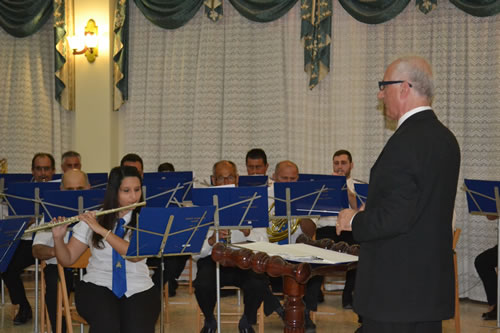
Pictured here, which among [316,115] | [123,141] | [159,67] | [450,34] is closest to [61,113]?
[123,141]

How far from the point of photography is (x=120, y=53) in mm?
8258

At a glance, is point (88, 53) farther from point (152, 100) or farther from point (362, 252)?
point (362, 252)

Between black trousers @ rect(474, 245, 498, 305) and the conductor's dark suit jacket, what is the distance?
4198 mm

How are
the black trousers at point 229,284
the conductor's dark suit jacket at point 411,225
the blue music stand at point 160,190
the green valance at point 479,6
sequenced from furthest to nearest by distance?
the green valance at point 479,6
the blue music stand at point 160,190
the black trousers at point 229,284
the conductor's dark suit jacket at point 411,225

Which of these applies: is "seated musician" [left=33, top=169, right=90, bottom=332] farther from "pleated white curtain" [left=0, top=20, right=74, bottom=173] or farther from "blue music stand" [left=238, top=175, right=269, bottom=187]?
"pleated white curtain" [left=0, top=20, right=74, bottom=173]

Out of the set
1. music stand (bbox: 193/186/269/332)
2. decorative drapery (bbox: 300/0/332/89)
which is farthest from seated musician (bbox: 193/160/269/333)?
decorative drapery (bbox: 300/0/332/89)

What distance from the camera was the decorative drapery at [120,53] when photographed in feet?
27.0

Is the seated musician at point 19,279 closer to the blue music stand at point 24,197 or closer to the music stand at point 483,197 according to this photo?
the blue music stand at point 24,197

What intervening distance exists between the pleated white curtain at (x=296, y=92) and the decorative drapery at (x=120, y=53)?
11 cm

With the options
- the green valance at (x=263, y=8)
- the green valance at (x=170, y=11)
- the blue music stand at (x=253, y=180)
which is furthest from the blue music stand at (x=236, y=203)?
the green valance at (x=170, y=11)

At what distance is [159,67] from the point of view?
8.32 metres

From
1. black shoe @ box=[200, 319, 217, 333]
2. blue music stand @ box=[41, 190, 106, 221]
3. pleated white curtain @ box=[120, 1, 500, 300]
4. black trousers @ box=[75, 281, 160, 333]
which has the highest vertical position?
pleated white curtain @ box=[120, 1, 500, 300]

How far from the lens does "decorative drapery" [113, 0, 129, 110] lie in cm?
823

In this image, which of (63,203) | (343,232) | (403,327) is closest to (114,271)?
(63,203)
